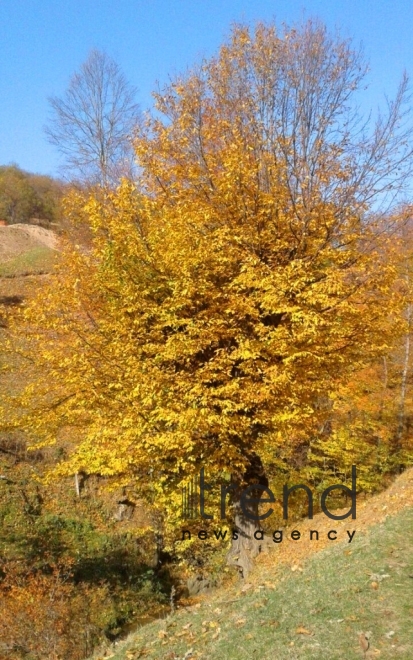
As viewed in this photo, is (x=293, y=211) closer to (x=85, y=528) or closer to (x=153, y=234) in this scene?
(x=153, y=234)

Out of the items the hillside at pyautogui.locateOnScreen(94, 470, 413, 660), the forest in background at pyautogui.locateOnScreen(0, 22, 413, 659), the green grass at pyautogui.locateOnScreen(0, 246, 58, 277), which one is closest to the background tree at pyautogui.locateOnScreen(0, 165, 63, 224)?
the green grass at pyautogui.locateOnScreen(0, 246, 58, 277)

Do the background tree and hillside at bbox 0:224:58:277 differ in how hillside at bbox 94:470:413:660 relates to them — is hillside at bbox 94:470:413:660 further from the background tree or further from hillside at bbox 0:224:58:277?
the background tree

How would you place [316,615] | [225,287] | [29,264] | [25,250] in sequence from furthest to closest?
[25,250]
[29,264]
[225,287]
[316,615]

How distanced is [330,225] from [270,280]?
182 cm

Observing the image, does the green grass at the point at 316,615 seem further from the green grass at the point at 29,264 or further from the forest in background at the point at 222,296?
the green grass at the point at 29,264

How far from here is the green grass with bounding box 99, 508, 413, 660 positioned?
5078 mm

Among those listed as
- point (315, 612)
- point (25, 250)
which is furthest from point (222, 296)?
point (25, 250)

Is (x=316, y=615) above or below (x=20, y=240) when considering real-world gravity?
below

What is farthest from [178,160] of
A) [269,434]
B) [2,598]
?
[2,598]

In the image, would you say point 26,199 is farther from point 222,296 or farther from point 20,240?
point 222,296

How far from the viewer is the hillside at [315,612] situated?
5090 mm

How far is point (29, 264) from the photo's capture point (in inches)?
1400

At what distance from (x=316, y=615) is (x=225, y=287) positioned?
4.95 metres

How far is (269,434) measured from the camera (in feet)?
29.2
